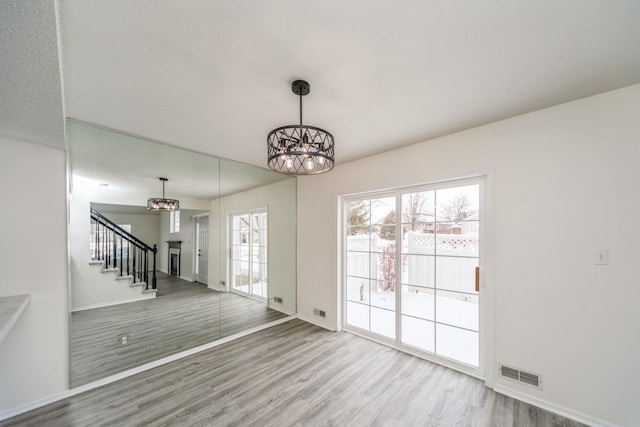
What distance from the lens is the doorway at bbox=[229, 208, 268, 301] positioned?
402 cm

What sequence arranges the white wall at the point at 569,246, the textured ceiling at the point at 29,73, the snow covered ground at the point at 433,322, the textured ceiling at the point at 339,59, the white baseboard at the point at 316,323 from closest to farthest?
the textured ceiling at the point at 29,73
the textured ceiling at the point at 339,59
the white wall at the point at 569,246
the snow covered ground at the point at 433,322
the white baseboard at the point at 316,323

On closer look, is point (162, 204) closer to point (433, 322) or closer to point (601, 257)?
point (433, 322)

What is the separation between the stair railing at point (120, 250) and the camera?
8.32 ft

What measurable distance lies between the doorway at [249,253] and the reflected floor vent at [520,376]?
3.31 meters

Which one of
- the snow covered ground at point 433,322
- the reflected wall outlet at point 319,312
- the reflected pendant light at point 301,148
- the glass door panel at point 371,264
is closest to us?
the reflected pendant light at point 301,148

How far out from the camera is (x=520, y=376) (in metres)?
2.29

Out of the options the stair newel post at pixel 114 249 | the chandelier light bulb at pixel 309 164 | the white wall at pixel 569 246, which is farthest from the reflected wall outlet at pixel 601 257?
the stair newel post at pixel 114 249

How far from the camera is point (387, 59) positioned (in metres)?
1.64

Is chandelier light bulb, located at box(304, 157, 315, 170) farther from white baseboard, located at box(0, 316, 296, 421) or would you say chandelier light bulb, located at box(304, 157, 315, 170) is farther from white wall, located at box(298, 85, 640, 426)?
white baseboard, located at box(0, 316, 296, 421)

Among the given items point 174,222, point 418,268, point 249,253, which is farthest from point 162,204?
point 418,268

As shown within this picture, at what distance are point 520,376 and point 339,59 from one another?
3.10 meters

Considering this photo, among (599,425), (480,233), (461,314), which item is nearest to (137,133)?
(480,233)

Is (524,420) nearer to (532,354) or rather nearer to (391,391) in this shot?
(532,354)

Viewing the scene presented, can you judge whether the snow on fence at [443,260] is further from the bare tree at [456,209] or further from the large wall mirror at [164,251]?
the large wall mirror at [164,251]
